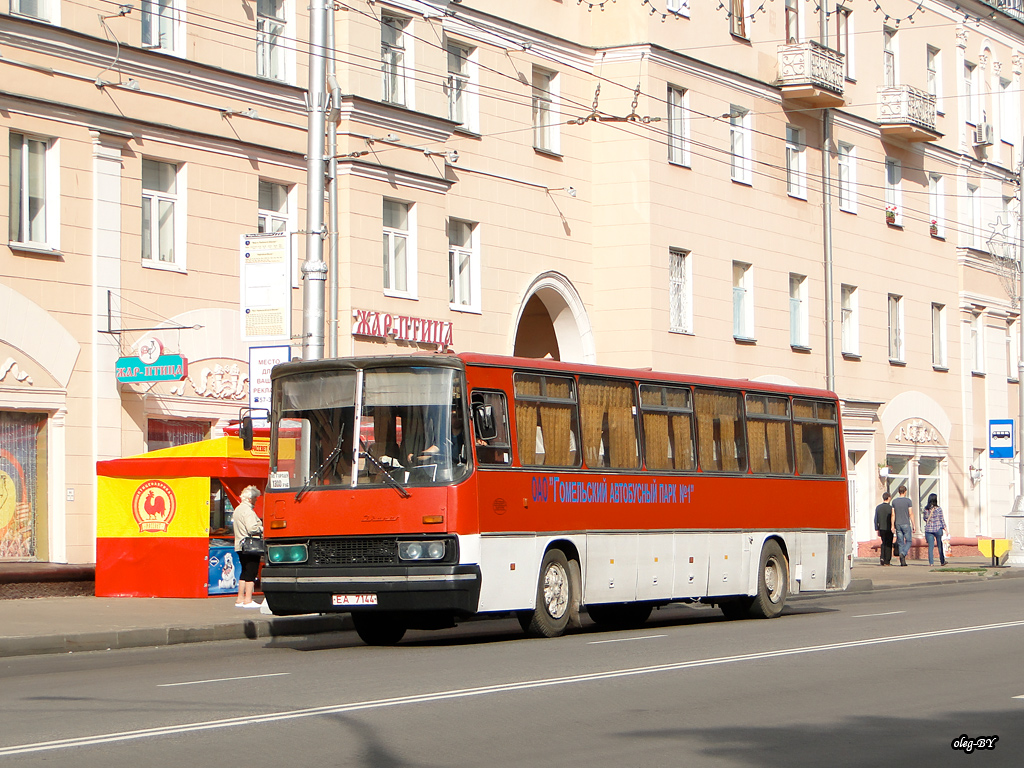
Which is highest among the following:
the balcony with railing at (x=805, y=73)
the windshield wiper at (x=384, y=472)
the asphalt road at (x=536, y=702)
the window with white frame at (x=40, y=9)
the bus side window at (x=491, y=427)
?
the balcony with railing at (x=805, y=73)

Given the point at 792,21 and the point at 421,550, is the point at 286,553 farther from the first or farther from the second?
the point at 792,21

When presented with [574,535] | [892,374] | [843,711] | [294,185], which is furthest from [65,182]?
[892,374]

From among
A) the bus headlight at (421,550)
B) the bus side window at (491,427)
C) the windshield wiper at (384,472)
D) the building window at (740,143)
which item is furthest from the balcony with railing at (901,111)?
the bus headlight at (421,550)

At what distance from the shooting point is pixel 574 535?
17.7m

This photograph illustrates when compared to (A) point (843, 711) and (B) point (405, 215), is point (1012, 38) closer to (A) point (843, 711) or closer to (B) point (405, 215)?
(B) point (405, 215)

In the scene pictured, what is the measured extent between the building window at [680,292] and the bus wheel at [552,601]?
18.5m

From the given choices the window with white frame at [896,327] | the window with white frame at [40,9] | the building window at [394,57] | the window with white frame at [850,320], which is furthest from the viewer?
the window with white frame at [896,327]

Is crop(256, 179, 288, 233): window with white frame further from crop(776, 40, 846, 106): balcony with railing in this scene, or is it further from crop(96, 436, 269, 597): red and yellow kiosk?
Answer: crop(776, 40, 846, 106): balcony with railing

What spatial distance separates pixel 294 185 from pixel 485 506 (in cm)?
1256

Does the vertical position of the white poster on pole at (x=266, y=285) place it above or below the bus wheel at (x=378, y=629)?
above

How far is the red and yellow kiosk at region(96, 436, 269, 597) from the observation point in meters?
22.2

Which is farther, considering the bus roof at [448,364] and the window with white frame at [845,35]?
the window with white frame at [845,35]

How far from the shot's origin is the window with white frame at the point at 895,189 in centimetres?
4466

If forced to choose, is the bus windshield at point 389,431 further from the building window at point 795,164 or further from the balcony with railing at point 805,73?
the building window at point 795,164
